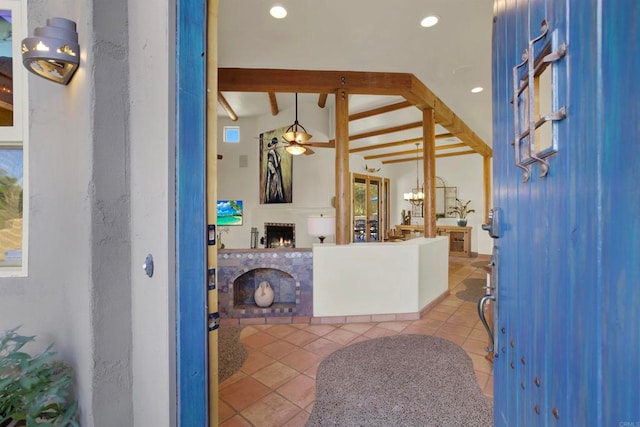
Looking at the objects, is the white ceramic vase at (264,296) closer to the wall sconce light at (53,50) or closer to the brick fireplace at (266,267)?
the brick fireplace at (266,267)

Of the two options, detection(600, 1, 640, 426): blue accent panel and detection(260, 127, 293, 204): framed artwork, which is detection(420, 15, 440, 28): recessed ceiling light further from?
detection(260, 127, 293, 204): framed artwork

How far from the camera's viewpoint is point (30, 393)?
0.94 meters

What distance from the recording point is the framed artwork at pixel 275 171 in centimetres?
631

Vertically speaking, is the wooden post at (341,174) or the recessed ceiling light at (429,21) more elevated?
the recessed ceiling light at (429,21)

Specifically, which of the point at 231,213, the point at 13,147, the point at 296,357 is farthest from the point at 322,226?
the point at 231,213

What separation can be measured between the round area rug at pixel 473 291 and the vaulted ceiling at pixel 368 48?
2.67 metres

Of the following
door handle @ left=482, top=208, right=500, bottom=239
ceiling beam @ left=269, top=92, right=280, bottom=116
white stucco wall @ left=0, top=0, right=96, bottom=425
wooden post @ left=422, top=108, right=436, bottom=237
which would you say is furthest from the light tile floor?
ceiling beam @ left=269, top=92, right=280, bottom=116

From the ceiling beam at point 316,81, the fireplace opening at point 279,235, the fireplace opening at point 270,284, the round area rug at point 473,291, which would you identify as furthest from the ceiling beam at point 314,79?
the fireplace opening at point 279,235

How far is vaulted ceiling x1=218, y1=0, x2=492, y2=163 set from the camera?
219cm

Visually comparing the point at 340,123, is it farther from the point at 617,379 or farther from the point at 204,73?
the point at 617,379

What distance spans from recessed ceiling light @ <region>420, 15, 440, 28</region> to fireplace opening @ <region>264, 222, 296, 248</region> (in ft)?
15.0

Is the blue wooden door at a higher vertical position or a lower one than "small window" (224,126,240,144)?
lower

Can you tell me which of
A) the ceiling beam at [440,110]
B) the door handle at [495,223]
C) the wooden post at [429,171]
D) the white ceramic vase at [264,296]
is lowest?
the white ceramic vase at [264,296]

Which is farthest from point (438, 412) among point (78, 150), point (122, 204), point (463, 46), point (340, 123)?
point (463, 46)
